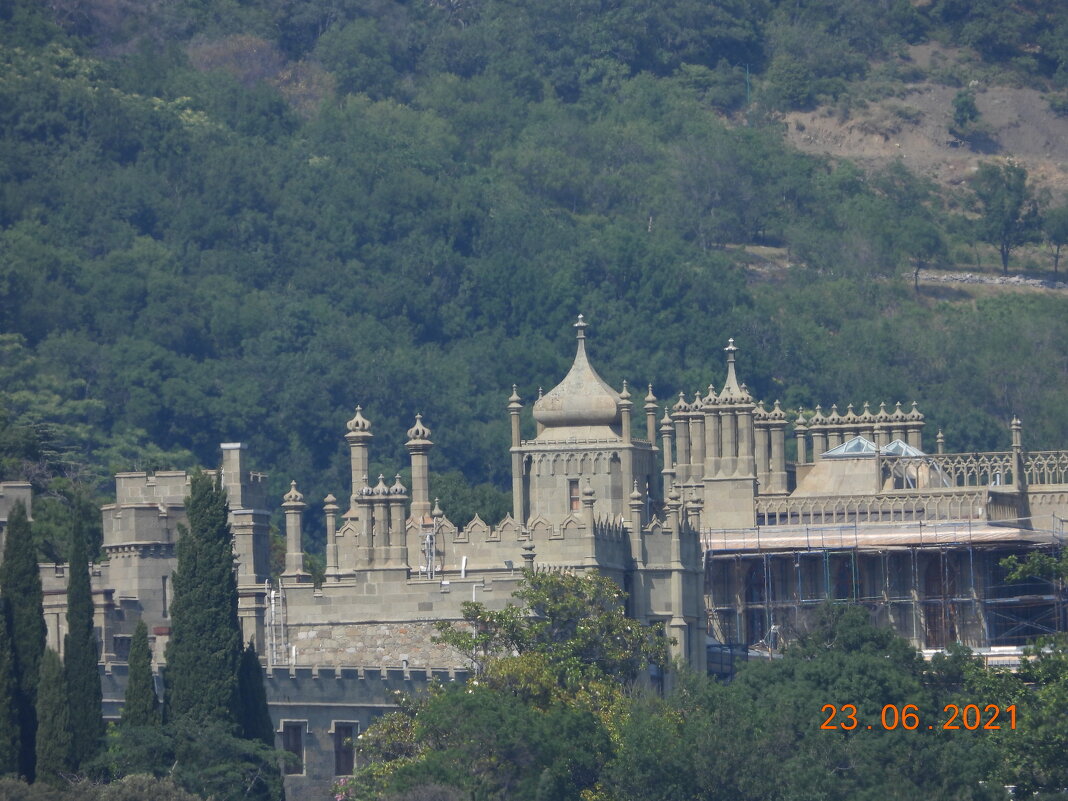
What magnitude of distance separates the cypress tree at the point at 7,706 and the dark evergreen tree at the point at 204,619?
13.4 ft

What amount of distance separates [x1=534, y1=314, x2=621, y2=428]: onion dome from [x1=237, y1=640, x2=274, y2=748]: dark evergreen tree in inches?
760

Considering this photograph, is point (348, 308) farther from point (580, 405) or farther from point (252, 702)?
point (252, 702)

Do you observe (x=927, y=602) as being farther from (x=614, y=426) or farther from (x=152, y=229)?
(x=152, y=229)

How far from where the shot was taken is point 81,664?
250ft

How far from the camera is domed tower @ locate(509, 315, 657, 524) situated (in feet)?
316

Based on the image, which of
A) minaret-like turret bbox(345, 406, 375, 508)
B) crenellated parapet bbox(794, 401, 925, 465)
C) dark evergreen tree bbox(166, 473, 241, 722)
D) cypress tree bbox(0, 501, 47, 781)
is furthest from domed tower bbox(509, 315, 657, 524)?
cypress tree bbox(0, 501, 47, 781)

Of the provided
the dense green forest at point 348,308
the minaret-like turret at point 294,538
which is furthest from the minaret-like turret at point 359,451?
the dense green forest at point 348,308

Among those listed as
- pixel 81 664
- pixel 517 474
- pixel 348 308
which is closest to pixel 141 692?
pixel 81 664

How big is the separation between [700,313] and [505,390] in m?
12.1

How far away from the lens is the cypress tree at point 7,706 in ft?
243

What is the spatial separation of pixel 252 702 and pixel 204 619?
6.90ft

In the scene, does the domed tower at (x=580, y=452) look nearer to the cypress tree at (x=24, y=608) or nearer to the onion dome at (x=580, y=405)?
the onion dome at (x=580, y=405)

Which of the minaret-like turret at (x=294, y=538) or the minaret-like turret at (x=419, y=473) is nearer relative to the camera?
the minaret-like turret at (x=294, y=538)

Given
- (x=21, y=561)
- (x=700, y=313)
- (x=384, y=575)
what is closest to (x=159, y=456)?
(x=700, y=313)
